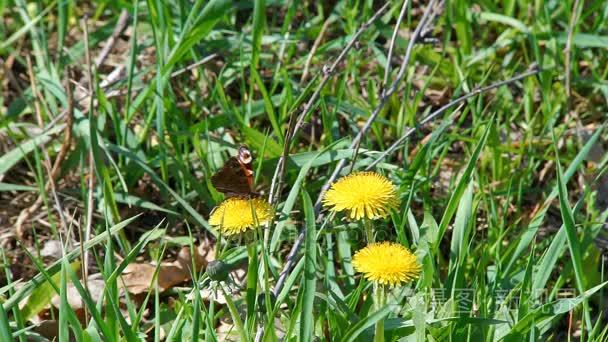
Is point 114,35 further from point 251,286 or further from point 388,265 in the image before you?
point 388,265

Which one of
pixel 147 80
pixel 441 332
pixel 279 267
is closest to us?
pixel 441 332

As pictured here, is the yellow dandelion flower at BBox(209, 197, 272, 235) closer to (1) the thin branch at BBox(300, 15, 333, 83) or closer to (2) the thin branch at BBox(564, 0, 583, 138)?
(1) the thin branch at BBox(300, 15, 333, 83)

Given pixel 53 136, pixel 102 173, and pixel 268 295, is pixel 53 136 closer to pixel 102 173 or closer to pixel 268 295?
pixel 102 173

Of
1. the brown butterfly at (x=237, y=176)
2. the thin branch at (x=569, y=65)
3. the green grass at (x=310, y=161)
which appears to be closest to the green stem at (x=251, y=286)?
the green grass at (x=310, y=161)

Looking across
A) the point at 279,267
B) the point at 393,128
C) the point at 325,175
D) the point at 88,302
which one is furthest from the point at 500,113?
the point at 88,302

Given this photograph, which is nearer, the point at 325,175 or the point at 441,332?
the point at 441,332

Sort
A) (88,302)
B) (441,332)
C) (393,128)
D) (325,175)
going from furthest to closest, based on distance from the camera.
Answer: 1. (393,128)
2. (325,175)
3. (441,332)
4. (88,302)

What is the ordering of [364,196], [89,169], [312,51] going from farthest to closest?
[312,51] < [89,169] < [364,196]

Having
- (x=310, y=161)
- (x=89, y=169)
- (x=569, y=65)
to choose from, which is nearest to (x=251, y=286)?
(x=310, y=161)
